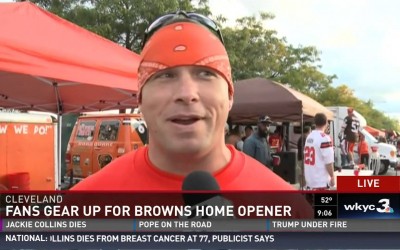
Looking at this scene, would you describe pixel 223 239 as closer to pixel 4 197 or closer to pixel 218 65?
pixel 218 65

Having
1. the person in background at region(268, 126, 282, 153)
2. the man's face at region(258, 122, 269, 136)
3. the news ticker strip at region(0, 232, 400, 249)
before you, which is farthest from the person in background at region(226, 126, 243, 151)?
the person in background at region(268, 126, 282, 153)

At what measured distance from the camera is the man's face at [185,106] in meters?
1.21

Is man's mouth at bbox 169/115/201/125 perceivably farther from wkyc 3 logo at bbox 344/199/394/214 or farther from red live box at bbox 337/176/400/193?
red live box at bbox 337/176/400/193

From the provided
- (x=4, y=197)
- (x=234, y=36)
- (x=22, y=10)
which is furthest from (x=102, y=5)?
(x=4, y=197)

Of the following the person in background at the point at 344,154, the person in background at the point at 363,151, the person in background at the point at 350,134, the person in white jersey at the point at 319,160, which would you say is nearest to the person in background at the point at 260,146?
the person in white jersey at the point at 319,160

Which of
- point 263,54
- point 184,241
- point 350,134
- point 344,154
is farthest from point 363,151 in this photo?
point 184,241

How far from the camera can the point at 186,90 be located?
120 cm

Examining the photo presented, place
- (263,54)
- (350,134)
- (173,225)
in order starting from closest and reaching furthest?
(173,225), (350,134), (263,54)

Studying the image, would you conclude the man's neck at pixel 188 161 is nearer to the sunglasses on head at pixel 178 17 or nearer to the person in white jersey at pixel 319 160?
the sunglasses on head at pixel 178 17

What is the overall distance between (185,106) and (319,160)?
3852 millimetres

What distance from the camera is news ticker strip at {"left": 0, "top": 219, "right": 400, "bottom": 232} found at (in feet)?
4.84

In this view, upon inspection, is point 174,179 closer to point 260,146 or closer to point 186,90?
point 186,90

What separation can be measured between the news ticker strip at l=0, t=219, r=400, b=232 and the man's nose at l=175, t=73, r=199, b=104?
1.32 feet

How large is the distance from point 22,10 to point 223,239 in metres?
2.73
